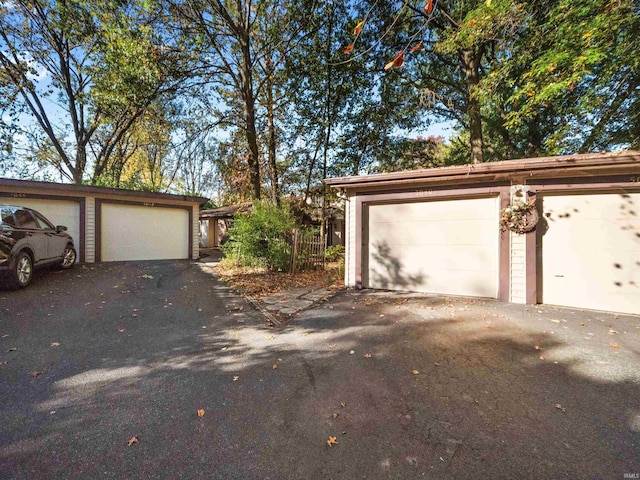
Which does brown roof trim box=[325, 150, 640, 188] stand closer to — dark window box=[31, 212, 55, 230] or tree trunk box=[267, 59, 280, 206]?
tree trunk box=[267, 59, 280, 206]

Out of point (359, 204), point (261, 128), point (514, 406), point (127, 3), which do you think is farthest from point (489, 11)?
point (127, 3)

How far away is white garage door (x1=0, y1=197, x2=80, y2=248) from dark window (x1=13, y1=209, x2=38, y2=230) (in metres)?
3.46

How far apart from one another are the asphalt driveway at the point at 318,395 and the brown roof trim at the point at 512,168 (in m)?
2.45

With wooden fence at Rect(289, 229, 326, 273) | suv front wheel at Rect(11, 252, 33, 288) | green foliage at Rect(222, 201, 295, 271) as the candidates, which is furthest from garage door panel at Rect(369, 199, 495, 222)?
suv front wheel at Rect(11, 252, 33, 288)

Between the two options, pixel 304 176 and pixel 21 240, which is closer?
pixel 21 240

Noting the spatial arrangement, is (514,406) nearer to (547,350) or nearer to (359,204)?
(547,350)

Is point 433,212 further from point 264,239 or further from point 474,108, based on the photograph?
point 474,108

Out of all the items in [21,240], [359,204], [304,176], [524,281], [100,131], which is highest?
[100,131]

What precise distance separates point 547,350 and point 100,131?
21.7 m

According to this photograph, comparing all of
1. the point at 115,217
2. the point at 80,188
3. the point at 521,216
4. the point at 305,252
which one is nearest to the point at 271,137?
the point at 305,252

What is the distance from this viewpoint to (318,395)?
2.48 meters

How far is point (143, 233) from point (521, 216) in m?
11.5

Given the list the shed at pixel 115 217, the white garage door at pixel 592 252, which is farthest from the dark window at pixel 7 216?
the white garage door at pixel 592 252

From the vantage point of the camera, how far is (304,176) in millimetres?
14281
